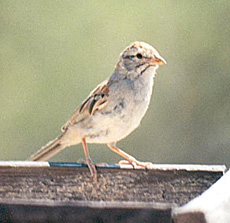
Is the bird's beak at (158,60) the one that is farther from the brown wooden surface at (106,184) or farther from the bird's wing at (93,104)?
the brown wooden surface at (106,184)

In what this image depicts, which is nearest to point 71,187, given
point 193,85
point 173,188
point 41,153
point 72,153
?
point 173,188

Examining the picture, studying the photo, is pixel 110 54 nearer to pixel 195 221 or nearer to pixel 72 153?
pixel 72 153

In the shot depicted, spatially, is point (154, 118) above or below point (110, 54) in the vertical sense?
below

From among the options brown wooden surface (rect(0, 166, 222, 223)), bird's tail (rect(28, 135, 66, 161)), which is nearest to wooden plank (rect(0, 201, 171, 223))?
brown wooden surface (rect(0, 166, 222, 223))

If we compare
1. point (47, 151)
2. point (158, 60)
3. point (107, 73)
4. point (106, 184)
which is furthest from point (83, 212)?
point (107, 73)

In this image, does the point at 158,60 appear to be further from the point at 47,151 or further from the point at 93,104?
the point at 47,151

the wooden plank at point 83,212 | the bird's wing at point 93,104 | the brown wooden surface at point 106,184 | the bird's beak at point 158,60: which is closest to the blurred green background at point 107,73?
the bird's wing at point 93,104
